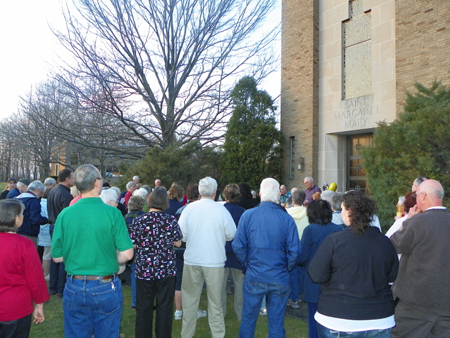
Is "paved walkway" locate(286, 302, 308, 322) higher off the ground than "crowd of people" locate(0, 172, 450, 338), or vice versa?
"crowd of people" locate(0, 172, 450, 338)

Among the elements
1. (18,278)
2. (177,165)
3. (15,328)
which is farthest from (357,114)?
(15,328)

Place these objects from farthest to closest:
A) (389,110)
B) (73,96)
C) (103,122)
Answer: (103,122)
(73,96)
(389,110)

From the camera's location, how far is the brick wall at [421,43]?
1000cm

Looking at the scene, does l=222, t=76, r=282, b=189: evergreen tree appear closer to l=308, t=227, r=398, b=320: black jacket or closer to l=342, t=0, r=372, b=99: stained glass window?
l=342, t=0, r=372, b=99: stained glass window

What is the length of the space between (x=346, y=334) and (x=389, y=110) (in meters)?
10.6

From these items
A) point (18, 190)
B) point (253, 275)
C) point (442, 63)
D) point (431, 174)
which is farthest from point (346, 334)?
point (442, 63)

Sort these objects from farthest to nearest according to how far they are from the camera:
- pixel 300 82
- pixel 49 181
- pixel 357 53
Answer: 1. pixel 300 82
2. pixel 357 53
3. pixel 49 181

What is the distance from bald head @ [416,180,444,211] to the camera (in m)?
3.09

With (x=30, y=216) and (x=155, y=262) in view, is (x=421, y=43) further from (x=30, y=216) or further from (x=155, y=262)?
(x=30, y=216)

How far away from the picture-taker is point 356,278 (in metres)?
2.57

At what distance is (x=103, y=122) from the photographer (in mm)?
19500

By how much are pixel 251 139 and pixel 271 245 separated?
438 inches

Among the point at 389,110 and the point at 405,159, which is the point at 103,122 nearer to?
the point at 389,110

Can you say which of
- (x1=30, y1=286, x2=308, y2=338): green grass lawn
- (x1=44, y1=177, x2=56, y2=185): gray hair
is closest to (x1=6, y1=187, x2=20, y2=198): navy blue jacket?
(x1=44, y1=177, x2=56, y2=185): gray hair
